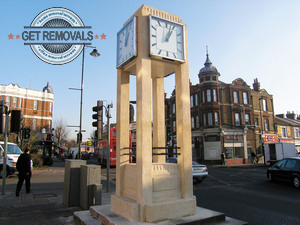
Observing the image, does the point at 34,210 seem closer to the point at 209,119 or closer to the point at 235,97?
the point at 209,119

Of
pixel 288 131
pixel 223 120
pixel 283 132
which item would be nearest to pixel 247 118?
pixel 223 120

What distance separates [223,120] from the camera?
115ft

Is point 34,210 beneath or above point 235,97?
beneath

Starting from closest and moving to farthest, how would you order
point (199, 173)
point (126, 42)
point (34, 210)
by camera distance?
point (126, 42) → point (34, 210) → point (199, 173)

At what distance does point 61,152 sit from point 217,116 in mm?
28741

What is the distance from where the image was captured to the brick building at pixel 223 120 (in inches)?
1341

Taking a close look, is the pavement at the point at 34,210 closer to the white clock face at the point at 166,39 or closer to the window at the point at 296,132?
the white clock face at the point at 166,39

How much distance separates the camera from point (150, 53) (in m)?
4.63

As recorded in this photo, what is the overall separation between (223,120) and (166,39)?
32.2m

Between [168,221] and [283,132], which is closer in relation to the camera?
[168,221]

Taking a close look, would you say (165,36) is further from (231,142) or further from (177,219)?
(231,142)

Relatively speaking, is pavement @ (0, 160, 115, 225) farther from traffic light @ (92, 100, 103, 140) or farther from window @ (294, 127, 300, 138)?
window @ (294, 127, 300, 138)

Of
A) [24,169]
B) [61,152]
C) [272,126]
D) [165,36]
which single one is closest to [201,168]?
[24,169]

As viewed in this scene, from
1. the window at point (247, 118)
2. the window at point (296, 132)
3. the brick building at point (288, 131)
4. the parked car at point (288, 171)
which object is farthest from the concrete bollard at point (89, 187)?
the window at point (296, 132)
